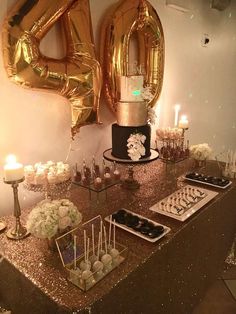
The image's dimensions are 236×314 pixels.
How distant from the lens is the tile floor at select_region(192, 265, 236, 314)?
172 cm

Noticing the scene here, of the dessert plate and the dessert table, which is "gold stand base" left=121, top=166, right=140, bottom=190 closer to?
the dessert table

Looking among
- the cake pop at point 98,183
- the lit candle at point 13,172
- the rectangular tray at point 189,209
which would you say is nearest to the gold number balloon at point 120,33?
the cake pop at point 98,183

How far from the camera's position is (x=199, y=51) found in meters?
2.69

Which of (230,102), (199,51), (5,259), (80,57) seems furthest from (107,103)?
(230,102)

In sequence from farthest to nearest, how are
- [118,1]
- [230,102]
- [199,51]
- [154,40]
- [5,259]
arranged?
[230,102] → [199,51] → [154,40] → [118,1] → [5,259]

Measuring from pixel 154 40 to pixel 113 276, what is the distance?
1.57 meters

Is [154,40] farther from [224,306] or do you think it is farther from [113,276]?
[224,306]

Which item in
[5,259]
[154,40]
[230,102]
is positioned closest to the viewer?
[5,259]

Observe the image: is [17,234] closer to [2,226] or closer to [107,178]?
[2,226]

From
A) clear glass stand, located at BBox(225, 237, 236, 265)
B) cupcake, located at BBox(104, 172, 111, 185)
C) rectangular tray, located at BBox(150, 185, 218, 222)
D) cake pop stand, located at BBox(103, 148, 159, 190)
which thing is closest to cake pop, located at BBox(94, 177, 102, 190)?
cupcake, located at BBox(104, 172, 111, 185)

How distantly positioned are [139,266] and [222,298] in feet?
3.68

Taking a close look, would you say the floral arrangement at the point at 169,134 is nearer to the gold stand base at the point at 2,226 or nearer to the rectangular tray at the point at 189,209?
the rectangular tray at the point at 189,209

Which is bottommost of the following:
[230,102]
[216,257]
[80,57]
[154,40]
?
[216,257]

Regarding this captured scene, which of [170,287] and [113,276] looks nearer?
[113,276]
